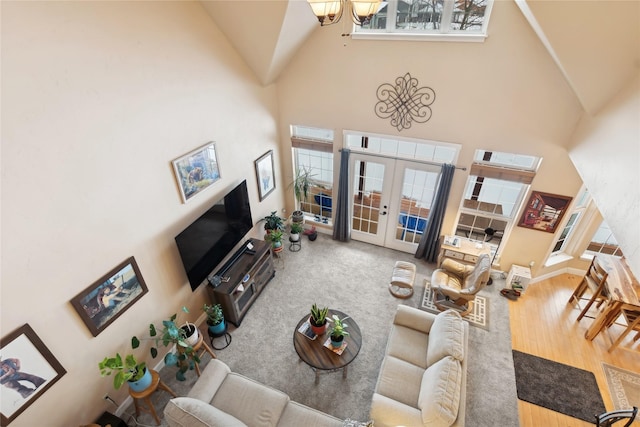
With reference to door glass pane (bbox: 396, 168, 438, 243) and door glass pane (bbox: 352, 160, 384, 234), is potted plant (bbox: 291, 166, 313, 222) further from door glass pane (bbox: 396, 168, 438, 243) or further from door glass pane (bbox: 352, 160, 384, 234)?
door glass pane (bbox: 396, 168, 438, 243)

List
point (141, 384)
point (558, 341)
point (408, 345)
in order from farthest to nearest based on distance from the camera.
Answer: point (558, 341) → point (408, 345) → point (141, 384)

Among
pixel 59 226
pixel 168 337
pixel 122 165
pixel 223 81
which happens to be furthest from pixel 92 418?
pixel 223 81

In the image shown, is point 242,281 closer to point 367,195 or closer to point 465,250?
point 367,195

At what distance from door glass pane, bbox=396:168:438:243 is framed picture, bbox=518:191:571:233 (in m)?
1.37

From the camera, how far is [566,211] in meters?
4.54

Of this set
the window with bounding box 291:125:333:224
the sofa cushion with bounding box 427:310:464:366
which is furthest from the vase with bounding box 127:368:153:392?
the window with bounding box 291:125:333:224

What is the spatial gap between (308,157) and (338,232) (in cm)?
154

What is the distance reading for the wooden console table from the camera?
16.1 ft

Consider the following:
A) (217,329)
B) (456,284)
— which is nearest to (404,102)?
(456,284)

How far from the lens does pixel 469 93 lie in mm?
4242

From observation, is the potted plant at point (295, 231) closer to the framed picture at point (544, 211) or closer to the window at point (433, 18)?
the window at point (433, 18)

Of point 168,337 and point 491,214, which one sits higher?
point 491,214

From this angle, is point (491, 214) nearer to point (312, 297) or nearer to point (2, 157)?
point (312, 297)

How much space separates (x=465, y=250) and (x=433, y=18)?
334 centimetres
